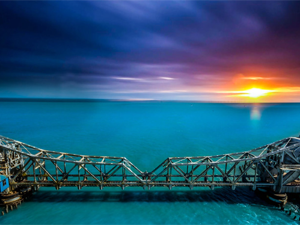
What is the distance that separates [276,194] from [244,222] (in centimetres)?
624

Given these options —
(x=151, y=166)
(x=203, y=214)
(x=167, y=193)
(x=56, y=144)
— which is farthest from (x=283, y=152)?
(x=56, y=144)

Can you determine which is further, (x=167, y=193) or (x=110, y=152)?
(x=110, y=152)

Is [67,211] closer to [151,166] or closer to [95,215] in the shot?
[95,215]

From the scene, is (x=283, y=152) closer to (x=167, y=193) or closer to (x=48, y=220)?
(x=167, y=193)

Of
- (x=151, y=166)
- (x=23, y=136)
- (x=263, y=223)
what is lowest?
(x=263, y=223)

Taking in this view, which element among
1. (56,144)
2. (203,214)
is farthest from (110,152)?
(203,214)

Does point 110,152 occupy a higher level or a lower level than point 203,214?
higher

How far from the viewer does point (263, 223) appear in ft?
64.3

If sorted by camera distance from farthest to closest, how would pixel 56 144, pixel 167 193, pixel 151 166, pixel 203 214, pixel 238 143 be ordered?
pixel 238 143
pixel 56 144
pixel 151 166
pixel 167 193
pixel 203 214

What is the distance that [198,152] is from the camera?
148ft

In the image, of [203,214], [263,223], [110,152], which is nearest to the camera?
[263,223]

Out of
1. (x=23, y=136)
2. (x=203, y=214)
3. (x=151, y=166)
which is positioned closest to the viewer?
(x=203, y=214)

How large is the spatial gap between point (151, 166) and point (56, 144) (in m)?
33.9

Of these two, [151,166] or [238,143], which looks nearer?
[151,166]
